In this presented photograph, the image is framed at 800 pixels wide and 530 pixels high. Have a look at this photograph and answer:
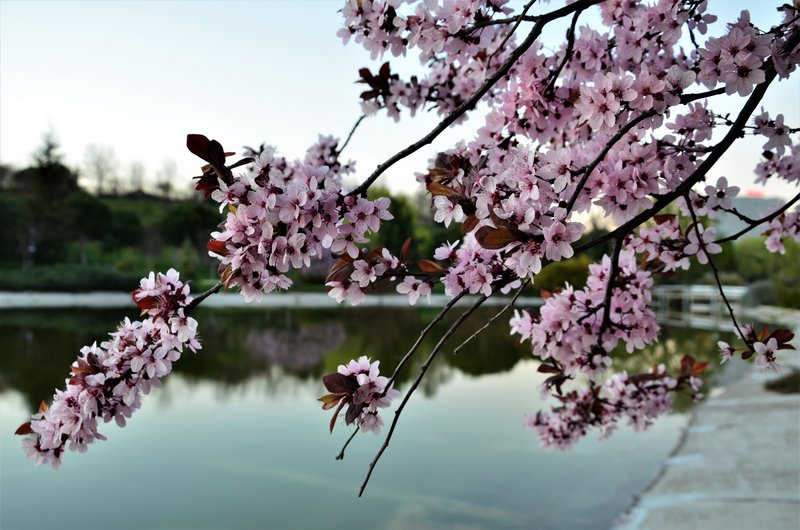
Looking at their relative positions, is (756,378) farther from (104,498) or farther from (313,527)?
(104,498)

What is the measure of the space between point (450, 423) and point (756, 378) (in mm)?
2835

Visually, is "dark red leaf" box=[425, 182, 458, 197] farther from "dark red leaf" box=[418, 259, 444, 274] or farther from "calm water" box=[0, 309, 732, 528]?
"calm water" box=[0, 309, 732, 528]

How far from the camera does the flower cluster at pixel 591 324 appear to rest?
1.38m

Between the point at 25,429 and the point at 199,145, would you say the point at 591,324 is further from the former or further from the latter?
the point at 25,429

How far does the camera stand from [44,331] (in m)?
7.46

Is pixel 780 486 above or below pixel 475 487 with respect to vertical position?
above

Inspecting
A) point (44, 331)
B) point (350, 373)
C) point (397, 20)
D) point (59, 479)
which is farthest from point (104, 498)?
point (44, 331)

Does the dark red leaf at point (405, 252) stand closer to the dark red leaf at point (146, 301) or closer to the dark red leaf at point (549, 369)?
the dark red leaf at point (146, 301)

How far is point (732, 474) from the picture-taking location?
8.59ft

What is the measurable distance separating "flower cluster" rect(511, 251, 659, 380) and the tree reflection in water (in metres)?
3.20

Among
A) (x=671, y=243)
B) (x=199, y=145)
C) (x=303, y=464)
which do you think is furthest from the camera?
(x=303, y=464)

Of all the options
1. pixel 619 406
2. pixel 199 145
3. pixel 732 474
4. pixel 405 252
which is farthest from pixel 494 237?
pixel 732 474

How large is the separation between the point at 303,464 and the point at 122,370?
2.32 metres

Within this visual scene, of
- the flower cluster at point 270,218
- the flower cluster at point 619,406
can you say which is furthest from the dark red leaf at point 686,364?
the flower cluster at point 270,218
